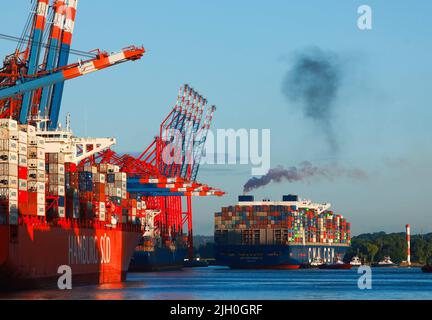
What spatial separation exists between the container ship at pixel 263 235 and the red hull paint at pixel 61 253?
2870 inches

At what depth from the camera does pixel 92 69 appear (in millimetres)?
75125

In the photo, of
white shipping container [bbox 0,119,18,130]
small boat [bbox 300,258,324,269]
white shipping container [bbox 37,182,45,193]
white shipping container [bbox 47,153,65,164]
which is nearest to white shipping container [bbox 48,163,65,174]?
white shipping container [bbox 47,153,65,164]

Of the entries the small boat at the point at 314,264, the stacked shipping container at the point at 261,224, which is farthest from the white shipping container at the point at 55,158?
the small boat at the point at 314,264

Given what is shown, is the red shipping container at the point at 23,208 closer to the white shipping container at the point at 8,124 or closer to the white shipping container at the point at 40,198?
the white shipping container at the point at 40,198

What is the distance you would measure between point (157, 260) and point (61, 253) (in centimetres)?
7236

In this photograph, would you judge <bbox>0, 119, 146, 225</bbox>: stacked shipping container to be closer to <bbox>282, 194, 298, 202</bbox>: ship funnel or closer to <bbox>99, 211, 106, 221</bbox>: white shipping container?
<bbox>99, 211, 106, 221</bbox>: white shipping container

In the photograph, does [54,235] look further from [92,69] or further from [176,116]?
[176,116]

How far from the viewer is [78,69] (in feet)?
247

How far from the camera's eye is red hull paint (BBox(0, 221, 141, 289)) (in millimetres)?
67750

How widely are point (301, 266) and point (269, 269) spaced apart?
8569mm

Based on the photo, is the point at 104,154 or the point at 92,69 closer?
the point at 92,69

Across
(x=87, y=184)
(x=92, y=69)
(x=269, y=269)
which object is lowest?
(x=269, y=269)

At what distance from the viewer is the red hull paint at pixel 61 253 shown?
67750 millimetres
